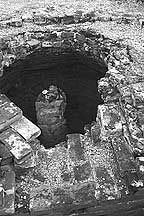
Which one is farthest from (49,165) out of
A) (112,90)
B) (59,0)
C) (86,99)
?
Result: (59,0)

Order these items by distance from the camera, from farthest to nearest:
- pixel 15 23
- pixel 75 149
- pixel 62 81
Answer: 1. pixel 62 81
2. pixel 15 23
3. pixel 75 149

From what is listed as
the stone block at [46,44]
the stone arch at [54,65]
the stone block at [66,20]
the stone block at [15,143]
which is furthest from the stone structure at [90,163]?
the stone block at [66,20]

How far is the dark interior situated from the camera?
5078 mm

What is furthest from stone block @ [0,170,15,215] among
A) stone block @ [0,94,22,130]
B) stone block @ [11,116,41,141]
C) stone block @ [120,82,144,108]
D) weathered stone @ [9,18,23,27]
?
weathered stone @ [9,18,23,27]

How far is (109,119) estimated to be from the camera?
134 inches

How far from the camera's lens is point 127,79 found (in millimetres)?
3822

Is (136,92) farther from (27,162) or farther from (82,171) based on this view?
(27,162)

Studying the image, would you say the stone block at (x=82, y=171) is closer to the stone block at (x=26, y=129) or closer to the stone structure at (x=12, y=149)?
the stone structure at (x=12, y=149)

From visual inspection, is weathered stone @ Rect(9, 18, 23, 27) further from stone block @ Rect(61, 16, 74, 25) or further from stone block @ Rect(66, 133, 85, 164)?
stone block @ Rect(66, 133, 85, 164)

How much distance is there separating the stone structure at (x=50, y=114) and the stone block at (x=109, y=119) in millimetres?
1595

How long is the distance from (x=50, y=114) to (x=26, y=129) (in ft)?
5.67

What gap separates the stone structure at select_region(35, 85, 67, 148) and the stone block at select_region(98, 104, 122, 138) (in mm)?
1595

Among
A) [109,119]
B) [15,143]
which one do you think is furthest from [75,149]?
[15,143]

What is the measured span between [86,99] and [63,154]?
8.80 feet
